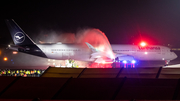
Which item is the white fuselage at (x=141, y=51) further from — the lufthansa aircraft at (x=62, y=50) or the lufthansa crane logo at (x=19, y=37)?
the lufthansa crane logo at (x=19, y=37)

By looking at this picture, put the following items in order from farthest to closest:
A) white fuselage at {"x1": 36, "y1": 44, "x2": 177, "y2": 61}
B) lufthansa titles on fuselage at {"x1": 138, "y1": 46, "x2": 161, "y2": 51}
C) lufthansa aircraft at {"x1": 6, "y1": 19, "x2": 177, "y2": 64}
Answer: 1. lufthansa titles on fuselage at {"x1": 138, "y1": 46, "x2": 161, "y2": 51}
2. white fuselage at {"x1": 36, "y1": 44, "x2": 177, "y2": 61}
3. lufthansa aircraft at {"x1": 6, "y1": 19, "x2": 177, "y2": 64}

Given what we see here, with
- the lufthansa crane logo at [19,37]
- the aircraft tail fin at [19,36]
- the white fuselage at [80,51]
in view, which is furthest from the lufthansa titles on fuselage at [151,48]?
the lufthansa crane logo at [19,37]

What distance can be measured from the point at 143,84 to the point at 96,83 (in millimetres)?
1525

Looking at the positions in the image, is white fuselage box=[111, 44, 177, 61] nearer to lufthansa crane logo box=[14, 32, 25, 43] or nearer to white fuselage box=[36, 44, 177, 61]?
white fuselage box=[36, 44, 177, 61]

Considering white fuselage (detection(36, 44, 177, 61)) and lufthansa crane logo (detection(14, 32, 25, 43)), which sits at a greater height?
lufthansa crane logo (detection(14, 32, 25, 43))

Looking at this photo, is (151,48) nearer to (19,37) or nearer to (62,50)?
(62,50)

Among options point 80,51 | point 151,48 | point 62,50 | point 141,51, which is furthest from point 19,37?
point 151,48

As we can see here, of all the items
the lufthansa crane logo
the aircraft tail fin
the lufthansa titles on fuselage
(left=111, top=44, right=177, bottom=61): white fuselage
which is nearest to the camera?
the aircraft tail fin

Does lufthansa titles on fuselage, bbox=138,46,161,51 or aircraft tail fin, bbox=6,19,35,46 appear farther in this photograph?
lufthansa titles on fuselage, bbox=138,46,161,51

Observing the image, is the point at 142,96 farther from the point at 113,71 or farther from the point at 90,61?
the point at 90,61

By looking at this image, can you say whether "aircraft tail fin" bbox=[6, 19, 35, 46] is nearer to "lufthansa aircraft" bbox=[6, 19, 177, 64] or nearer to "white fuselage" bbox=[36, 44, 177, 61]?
"lufthansa aircraft" bbox=[6, 19, 177, 64]

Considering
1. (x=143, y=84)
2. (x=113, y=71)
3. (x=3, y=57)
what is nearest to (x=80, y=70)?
(x=113, y=71)

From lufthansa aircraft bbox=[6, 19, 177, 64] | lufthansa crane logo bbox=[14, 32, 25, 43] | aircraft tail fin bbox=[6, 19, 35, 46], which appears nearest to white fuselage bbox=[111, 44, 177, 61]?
lufthansa aircraft bbox=[6, 19, 177, 64]

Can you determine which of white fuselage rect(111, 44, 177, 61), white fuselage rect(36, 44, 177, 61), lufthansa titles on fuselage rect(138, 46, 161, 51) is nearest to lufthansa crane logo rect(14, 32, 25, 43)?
white fuselage rect(36, 44, 177, 61)
